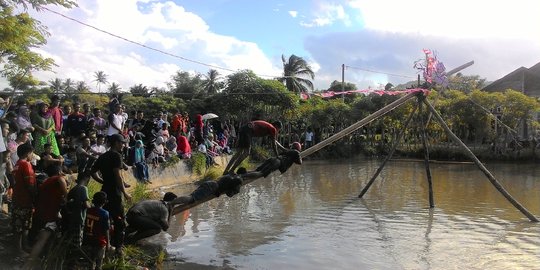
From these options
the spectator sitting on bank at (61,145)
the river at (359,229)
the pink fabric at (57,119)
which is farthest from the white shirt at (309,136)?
the spectator sitting on bank at (61,145)

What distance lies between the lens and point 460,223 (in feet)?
38.8

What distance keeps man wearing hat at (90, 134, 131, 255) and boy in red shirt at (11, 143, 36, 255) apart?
801 mm

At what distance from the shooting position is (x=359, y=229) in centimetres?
1106

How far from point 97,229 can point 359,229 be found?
657cm

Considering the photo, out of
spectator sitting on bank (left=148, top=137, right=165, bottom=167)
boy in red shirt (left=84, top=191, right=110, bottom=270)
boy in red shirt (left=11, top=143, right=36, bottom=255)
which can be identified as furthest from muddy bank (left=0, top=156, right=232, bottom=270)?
boy in red shirt (left=84, top=191, right=110, bottom=270)

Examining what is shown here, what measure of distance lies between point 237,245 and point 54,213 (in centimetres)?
391

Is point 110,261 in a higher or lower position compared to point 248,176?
lower

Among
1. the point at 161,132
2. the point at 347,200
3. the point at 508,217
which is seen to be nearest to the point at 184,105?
the point at 161,132

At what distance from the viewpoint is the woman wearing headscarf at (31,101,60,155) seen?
9.71m

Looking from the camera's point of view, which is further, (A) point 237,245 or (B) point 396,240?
(B) point 396,240

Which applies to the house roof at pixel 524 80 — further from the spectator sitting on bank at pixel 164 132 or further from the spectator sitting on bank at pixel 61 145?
the spectator sitting on bank at pixel 61 145

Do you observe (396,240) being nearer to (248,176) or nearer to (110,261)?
(248,176)

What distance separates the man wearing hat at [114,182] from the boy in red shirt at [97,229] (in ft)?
1.21

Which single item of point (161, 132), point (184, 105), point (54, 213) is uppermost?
point (184, 105)
